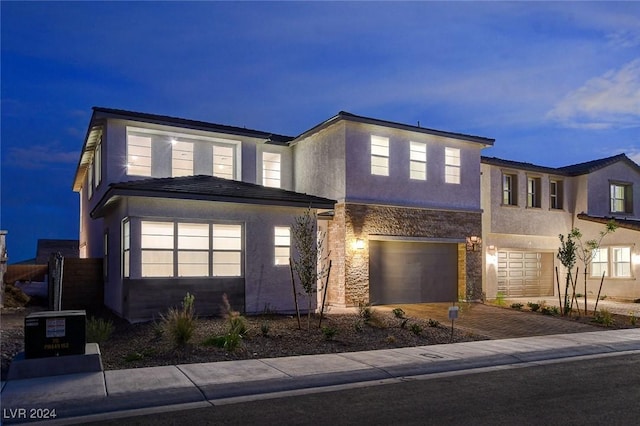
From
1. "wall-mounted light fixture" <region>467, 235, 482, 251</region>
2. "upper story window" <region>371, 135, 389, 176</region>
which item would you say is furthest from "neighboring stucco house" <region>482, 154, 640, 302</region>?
"upper story window" <region>371, 135, 389, 176</region>

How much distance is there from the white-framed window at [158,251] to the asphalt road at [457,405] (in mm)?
8371

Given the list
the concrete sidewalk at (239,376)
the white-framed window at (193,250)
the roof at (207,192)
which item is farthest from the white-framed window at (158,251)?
the concrete sidewalk at (239,376)

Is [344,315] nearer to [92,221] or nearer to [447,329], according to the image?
[447,329]

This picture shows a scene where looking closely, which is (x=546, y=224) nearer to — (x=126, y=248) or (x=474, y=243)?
(x=474, y=243)

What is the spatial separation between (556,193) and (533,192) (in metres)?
1.58

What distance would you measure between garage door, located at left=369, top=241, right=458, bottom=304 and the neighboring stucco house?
2350mm

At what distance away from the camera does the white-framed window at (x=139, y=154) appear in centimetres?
1820

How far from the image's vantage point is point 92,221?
2314 centimetres

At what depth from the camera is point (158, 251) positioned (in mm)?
15344

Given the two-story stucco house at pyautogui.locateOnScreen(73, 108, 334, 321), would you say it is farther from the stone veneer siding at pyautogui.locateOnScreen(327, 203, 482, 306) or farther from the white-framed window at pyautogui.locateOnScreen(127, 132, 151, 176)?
the stone veneer siding at pyautogui.locateOnScreen(327, 203, 482, 306)

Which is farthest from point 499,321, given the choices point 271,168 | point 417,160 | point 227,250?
point 271,168

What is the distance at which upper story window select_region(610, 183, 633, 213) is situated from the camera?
27078 mm

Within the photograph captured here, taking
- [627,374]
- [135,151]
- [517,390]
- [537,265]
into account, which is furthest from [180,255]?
A: [537,265]

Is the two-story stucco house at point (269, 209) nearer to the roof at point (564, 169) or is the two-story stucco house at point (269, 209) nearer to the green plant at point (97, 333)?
the roof at point (564, 169)
